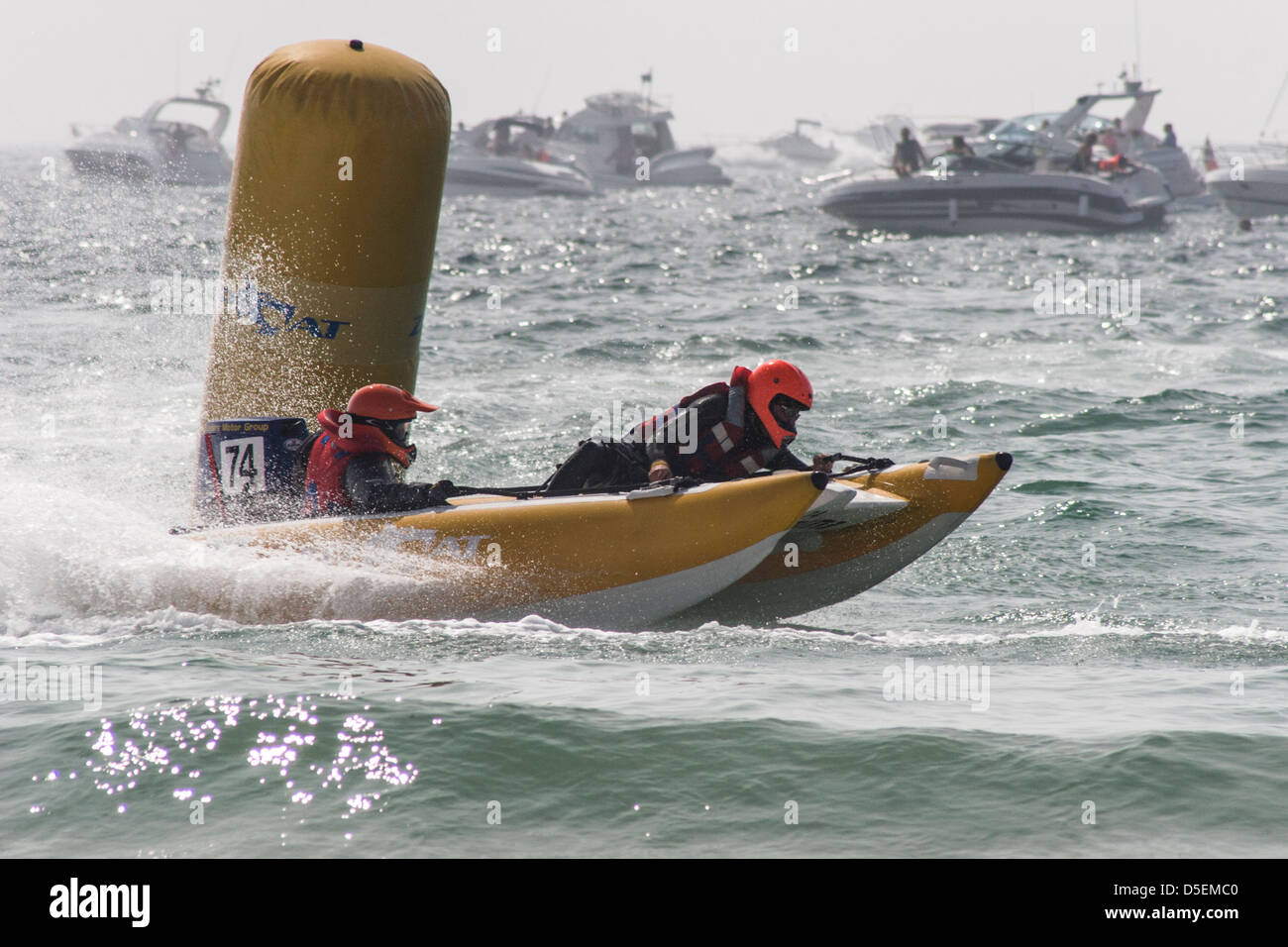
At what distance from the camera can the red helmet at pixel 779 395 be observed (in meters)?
6.46

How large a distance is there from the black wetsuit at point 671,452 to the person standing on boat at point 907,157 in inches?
958

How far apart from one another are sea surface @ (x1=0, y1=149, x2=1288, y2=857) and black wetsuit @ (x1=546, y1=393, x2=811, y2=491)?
33.3 inches

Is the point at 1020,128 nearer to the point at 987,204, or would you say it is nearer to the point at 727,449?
the point at 987,204

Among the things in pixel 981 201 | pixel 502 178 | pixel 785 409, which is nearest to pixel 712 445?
pixel 785 409

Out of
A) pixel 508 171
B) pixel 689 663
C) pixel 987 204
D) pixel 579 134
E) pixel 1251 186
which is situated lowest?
pixel 689 663

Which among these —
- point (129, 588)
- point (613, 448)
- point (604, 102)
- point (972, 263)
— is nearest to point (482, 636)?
point (613, 448)

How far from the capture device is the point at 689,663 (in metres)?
5.65

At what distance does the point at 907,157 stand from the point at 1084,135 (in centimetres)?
1254

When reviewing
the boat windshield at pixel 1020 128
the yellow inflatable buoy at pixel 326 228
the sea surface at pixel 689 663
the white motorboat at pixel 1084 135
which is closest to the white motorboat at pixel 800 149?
Result: the white motorboat at pixel 1084 135

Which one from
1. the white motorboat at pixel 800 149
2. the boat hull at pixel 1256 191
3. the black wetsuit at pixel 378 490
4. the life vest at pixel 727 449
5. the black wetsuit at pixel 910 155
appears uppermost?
the white motorboat at pixel 800 149

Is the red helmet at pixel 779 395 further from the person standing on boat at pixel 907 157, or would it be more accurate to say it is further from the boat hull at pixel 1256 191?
the boat hull at pixel 1256 191

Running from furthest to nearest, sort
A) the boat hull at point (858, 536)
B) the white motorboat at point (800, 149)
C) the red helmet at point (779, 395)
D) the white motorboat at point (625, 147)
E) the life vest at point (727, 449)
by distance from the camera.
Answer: the white motorboat at point (800, 149) → the white motorboat at point (625, 147) → the life vest at point (727, 449) → the red helmet at point (779, 395) → the boat hull at point (858, 536)

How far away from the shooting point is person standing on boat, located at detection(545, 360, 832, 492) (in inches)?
258
